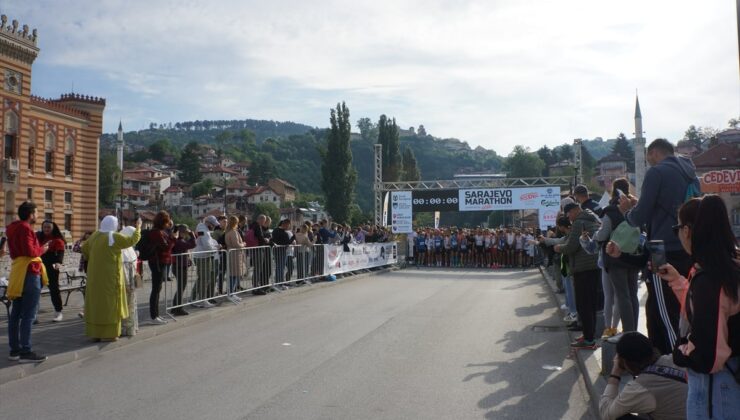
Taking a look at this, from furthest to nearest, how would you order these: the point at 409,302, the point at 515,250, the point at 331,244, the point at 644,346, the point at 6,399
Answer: the point at 515,250
the point at 331,244
the point at 409,302
the point at 6,399
the point at 644,346

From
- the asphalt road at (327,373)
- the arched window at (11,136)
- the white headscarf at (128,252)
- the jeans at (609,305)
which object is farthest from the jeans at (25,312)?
the arched window at (11,136)

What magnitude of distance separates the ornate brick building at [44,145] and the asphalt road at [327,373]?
3490 cm

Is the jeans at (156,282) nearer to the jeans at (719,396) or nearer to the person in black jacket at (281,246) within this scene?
the person in black jacket at (281,246)

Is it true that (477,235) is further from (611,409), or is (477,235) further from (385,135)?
(385,135)

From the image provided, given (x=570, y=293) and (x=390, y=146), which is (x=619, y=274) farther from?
(x=390, y=146)

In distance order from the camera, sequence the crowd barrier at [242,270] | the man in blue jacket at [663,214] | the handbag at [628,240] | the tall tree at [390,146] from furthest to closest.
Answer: the tall tree at [390,146] < the crowd barrier at [242,270] < the handbag at [628,240] < the man in blue jacket at [663,214]

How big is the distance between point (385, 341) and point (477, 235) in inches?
886

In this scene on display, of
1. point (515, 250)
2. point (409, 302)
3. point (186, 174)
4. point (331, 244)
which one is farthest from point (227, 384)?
point (186, 174)

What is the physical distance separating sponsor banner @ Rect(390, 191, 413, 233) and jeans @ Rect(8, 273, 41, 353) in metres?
25.8

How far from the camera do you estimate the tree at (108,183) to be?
10588 centimetres

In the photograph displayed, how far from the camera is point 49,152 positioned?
44.6 m

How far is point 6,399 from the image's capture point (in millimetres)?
6297

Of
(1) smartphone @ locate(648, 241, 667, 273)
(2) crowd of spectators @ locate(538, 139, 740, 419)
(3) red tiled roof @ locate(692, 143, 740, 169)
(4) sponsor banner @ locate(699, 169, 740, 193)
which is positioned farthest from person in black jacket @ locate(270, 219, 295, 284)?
(3) red tiled roof @ locate(692, 143, 740, 169)

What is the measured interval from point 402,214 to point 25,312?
26.2 meters
